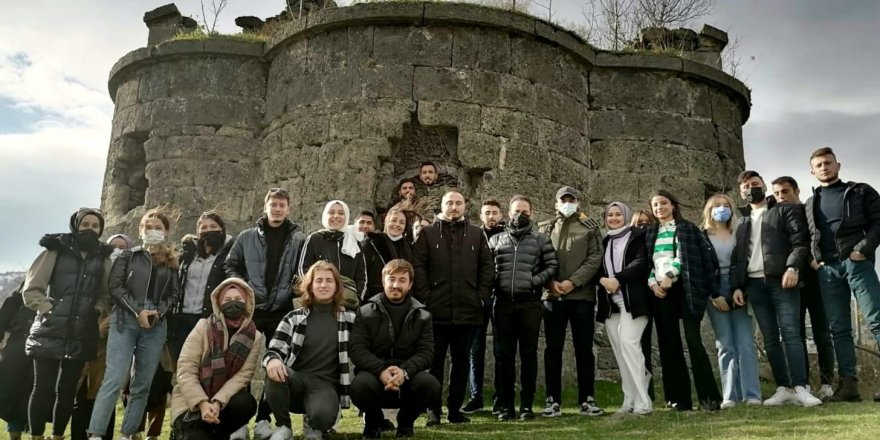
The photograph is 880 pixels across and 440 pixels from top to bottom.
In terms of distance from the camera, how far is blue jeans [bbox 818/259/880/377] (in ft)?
17.8

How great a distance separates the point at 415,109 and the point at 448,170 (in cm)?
81

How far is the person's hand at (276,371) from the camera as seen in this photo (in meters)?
4.56

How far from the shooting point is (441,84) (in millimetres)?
8422

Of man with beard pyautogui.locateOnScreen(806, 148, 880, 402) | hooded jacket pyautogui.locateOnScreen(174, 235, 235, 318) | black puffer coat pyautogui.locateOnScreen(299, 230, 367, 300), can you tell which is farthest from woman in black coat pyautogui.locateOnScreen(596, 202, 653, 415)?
hooded jacket pyautogui.locateOnScreen(174, 235, 235, 318)

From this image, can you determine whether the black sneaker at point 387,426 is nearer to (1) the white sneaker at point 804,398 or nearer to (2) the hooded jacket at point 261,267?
(2) the hooded jacket at point 261,267

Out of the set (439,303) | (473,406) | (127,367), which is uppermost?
(439,303)

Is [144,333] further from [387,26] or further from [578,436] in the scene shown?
[387,26]

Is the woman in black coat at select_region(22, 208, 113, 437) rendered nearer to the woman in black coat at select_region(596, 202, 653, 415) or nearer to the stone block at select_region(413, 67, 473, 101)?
the woman in black coat at select_region(596, 202, 653, 415)

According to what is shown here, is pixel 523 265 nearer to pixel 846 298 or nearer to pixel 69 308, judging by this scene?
pixel 846 298

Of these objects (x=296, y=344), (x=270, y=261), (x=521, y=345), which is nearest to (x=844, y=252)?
(x=521, y=345)

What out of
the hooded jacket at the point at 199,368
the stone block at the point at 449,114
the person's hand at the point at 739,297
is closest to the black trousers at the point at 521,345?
the person's hand at the point at 739,297

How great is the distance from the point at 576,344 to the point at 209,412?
9.91ft

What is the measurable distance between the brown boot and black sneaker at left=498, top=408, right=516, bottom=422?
2.45m

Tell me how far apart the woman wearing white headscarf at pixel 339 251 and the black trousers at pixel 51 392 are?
1.73 meters
